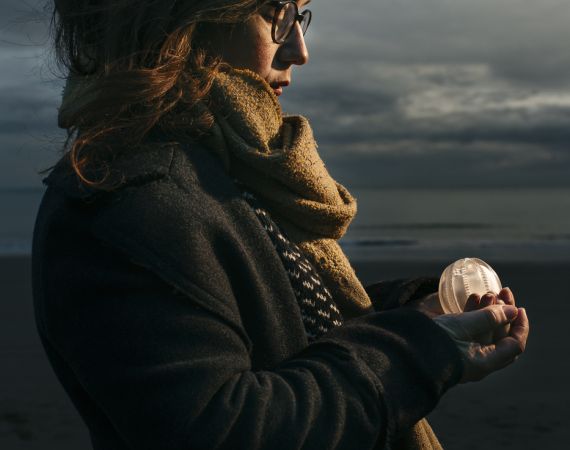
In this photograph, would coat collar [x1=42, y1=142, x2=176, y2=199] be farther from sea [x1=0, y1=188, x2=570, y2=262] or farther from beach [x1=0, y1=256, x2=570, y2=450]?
sea [x1=0, y1=188, x2=570, y2=262]

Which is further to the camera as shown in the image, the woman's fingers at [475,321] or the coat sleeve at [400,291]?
the coat sleeve at [400,291]

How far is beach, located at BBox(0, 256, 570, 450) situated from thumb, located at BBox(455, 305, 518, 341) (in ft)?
12.7

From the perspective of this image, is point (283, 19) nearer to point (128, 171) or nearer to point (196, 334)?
point (128, 171)

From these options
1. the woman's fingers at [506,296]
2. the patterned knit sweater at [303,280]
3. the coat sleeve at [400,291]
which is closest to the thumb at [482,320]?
the woman's fingers at [506,296]

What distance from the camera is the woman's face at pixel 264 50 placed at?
1500 mm

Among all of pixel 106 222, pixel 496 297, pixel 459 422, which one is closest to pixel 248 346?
pixel 106 222

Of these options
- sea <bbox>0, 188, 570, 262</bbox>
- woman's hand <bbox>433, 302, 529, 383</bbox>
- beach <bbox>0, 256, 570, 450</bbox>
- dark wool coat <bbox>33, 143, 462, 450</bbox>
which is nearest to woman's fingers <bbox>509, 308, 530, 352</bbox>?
woman's hand <bbox>433, 302, 529, 383</bbox>

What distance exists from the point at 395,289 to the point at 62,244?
974 millimetres

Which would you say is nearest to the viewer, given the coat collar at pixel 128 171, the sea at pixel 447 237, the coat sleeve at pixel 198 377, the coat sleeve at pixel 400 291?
the coat sleeve at pixel 198 377

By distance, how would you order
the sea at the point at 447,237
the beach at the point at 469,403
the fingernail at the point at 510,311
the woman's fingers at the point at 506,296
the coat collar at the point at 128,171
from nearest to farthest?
the coat collar at the point at 128,171
the fingernail at the point at 510,311
the woman's fingers at the point at 506,296
the beach at the point at 469,403
the sea at the point at 447,237

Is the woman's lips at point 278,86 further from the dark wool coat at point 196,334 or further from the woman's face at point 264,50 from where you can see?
the dark wool coat at point 196,334

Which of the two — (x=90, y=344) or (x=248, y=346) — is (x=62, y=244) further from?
(x=248, y=346)

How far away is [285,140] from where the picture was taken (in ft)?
5.19

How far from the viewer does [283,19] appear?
5.09 feet
